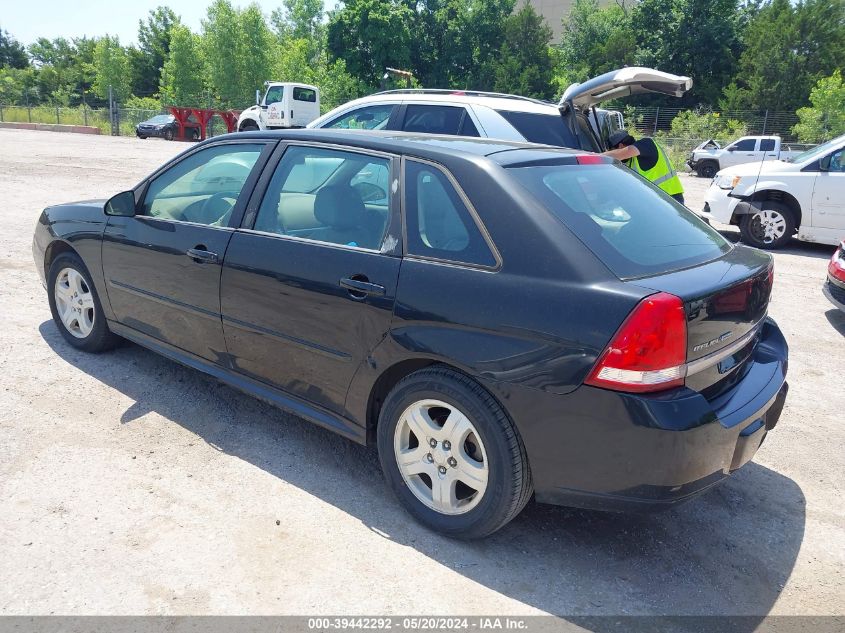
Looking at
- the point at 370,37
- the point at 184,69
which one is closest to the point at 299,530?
the point at 370,37

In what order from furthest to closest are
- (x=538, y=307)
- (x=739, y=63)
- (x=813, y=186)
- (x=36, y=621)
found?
1. (x=739, y=63)
2. (x=813, y=186)
3. (x=538, y=307)
4. (x=36, y=621)

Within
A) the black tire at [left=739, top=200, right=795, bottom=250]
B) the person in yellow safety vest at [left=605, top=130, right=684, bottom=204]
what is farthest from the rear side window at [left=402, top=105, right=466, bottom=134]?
the black tire at [left=739, top=200, right=795, bottom=250]

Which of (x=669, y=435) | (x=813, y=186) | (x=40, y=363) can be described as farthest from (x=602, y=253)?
(x=813, y=186)

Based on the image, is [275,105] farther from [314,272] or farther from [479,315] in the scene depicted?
[479,315]

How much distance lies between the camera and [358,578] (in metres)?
2.68

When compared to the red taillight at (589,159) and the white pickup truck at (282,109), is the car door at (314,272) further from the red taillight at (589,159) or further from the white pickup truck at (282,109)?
the white pickup truck at (282,109)

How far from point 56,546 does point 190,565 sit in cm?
58

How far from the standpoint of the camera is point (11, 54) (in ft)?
280

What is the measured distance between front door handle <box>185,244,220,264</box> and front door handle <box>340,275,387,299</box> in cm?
96

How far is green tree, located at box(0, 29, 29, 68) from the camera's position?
84.3 m

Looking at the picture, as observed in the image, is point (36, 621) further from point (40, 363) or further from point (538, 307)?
point (40, 363)

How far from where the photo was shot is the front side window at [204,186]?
3.84 m

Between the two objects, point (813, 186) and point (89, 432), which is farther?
point (813, 186)

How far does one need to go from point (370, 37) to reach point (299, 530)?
50.8 meters
